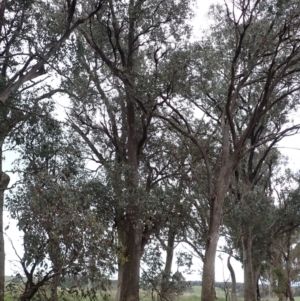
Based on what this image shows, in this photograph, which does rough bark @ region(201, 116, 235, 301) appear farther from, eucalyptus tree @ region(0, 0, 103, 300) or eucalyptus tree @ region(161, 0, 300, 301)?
eucalyptus tree @ region(0, 0, 103, 300)

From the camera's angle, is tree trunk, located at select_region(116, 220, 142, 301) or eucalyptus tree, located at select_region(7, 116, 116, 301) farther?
tree trunk, located at select_region(116, 220, 142, 301)

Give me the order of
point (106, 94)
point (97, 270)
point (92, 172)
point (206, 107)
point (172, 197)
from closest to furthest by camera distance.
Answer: point (97, 270)
point (92, 172)
point (172, 197)
point (106, 94)
point (206, 107)

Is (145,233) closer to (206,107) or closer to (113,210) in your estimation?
(113,210)

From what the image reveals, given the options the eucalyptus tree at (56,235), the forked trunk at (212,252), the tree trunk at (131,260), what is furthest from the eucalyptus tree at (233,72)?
the eucalyptus tree at (56,235)

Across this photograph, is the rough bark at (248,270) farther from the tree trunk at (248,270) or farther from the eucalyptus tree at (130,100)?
the eucalyptus tree at (130,100)

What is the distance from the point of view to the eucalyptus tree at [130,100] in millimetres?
12438

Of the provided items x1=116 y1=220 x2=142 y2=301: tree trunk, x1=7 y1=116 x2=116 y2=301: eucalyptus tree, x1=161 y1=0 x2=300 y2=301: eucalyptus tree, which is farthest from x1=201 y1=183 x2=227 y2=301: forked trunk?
x1=7 y1=116 x2=116 y2=301: eucalyptus tree

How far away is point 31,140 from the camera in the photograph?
382 inches

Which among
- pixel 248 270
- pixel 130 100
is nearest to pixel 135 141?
pixel 130 100

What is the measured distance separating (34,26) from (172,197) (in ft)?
18.8

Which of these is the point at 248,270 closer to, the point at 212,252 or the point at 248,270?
the point at 248,270

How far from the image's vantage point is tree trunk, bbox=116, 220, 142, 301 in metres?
13.3

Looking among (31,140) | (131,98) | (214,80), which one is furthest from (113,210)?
(214,80)

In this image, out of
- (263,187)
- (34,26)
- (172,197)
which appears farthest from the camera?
(263,187)
